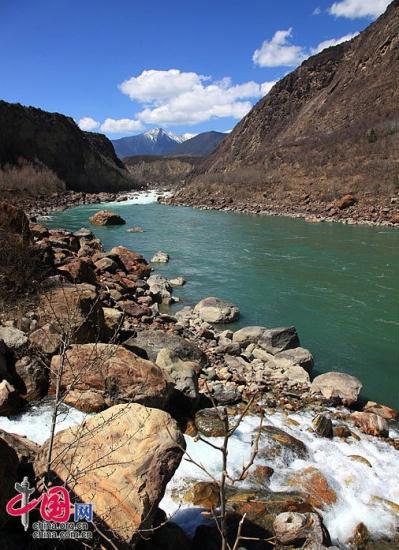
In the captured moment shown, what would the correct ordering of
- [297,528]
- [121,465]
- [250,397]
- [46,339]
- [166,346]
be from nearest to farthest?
[121,465] < [297,528] < [46,339] < [250,397] < [166,346]

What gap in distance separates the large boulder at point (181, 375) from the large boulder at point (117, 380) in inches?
25.7

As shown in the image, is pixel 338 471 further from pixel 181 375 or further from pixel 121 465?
pixel 121 465

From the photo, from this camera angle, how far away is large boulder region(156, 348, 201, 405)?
747cm

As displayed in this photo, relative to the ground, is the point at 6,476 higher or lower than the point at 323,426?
higher

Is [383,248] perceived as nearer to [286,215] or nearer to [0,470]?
[286,215]

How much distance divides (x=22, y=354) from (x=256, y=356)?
5377 millimetres

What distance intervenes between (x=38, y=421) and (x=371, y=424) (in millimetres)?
5350

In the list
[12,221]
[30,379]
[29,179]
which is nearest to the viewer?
[30,379]

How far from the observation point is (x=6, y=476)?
346 cm

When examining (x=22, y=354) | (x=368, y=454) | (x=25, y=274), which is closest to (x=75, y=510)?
(x=22, y=354)

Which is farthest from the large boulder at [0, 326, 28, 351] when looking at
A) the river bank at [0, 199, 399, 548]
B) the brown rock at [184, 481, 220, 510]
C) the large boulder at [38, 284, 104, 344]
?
the brown rock at [184, 481, 220, 510]

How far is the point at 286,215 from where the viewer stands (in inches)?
1500

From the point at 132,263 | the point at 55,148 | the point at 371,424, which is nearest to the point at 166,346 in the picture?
the point at 371,424

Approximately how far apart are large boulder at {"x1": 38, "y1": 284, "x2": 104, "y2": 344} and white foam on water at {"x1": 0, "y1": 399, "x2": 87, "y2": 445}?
1437 mm
